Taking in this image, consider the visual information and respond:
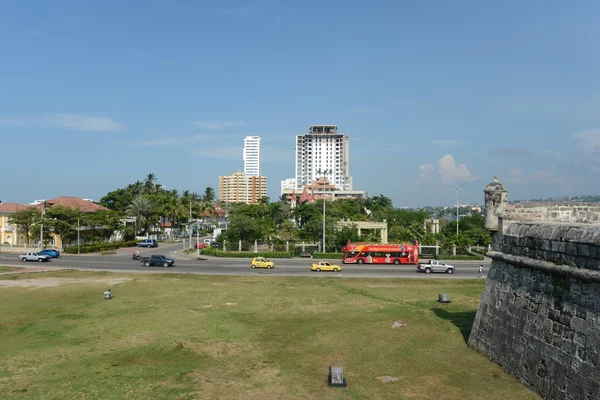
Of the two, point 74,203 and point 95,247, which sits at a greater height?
point 74,203

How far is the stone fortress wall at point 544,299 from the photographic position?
11.2 metres

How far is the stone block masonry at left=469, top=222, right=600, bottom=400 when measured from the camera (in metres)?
11.1

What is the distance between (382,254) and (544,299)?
1369 inches

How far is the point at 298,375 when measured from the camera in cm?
1416

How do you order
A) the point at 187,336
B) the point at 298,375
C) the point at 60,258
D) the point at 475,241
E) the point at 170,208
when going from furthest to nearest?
the point at 170,208, the point at 475,241, the point at 60,258, the point at 187,336, the point at 298,375

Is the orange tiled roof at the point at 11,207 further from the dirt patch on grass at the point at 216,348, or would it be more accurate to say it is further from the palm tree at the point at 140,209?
the dirt patch on grass at the point at 216,348

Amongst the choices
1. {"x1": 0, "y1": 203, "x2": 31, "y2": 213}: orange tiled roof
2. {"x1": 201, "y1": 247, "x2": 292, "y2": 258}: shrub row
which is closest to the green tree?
{"x1": 0, "y1": 203, "x2": 31, "y2": 213}: orange tiled roof

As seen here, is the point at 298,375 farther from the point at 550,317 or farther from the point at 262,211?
the point at 262,211

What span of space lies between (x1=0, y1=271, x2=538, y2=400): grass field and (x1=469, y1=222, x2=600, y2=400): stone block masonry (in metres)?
0.87

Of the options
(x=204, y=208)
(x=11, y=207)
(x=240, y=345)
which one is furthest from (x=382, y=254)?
(x=204, y=208)

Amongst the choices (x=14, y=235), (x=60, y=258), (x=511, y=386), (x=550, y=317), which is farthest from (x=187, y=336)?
(x=14, y=235)

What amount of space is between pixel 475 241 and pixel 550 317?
53678 mm

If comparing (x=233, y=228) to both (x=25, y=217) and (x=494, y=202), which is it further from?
(x=494, y=202)

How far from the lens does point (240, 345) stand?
17.1 metres
